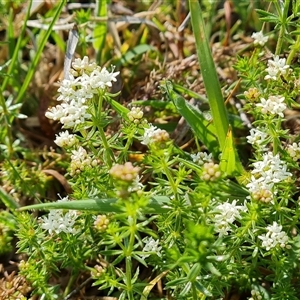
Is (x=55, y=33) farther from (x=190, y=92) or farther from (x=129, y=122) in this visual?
(x=129, y=122)

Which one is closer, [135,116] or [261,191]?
[261,191]

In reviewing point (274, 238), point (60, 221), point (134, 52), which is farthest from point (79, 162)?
point (134, 52)

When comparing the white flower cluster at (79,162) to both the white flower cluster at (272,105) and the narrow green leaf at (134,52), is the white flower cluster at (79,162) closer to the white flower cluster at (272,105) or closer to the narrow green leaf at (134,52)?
the white flower cluster at (272,105)

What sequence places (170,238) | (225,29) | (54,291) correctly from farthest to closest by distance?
(225,29)
(54,291)
(170,238)

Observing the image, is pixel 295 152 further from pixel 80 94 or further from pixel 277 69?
pixel 80 94

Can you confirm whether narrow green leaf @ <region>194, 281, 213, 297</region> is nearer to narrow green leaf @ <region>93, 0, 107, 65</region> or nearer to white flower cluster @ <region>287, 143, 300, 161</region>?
white flower cluster @ <region>287, 143, 300, 161</region>

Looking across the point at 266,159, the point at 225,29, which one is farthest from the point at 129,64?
the point at 266,159
